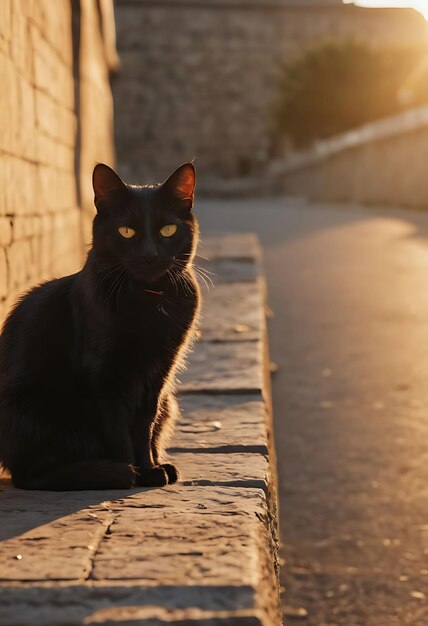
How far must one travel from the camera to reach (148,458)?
267 centimetres

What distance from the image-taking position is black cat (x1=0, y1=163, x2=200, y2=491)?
252 cm

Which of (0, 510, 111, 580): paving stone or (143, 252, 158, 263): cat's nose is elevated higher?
(143, 252, 158, 263): cat's nose

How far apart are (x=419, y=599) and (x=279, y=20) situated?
4545cm

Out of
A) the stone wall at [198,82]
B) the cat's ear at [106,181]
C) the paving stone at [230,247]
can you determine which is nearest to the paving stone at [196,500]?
the cat's ear at [106,181]

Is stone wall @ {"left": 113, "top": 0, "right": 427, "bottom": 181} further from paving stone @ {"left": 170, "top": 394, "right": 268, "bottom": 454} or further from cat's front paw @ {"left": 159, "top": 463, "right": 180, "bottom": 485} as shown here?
cat's front paw @ {"left": 159, "top": 463, "right": 180, "bottom": 485}

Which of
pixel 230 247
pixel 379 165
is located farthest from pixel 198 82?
pixel 230 247

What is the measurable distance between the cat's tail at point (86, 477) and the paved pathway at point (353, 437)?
1.13 meters

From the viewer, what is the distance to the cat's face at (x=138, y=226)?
2582 millimetres

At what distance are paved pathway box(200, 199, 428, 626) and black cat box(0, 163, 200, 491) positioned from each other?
1.17m

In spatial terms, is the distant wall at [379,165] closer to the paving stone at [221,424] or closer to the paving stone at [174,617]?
the paving stone at [221,424]

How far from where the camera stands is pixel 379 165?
18.1 metres

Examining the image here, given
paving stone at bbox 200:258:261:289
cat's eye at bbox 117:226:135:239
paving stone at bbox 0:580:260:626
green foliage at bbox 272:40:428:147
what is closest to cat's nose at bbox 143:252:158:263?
cat's eye at bbox 117:226:135:239

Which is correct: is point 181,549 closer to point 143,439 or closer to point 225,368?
point 143,439

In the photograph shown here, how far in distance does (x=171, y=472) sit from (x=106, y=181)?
2.88 feet
